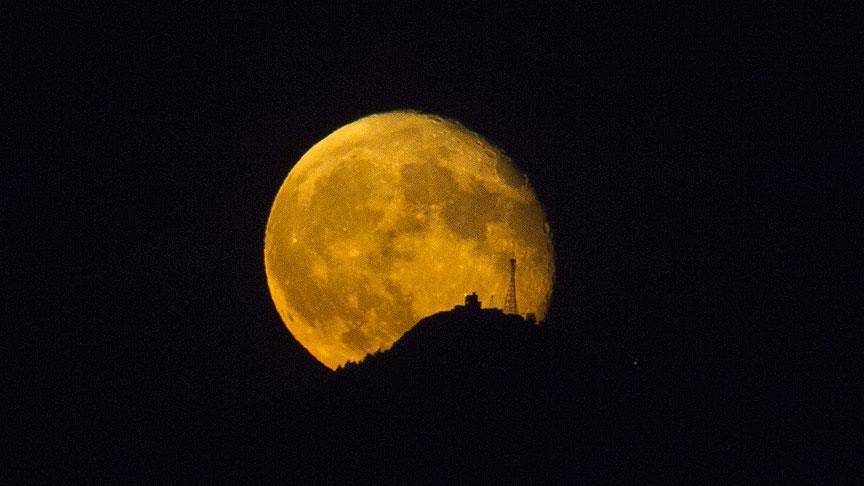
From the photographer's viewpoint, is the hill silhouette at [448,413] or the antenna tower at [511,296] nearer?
the hill silhouette at [448,413]

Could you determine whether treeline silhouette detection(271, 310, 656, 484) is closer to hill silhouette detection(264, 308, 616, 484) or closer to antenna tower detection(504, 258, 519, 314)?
hill silhouette detection(264, 308, 616, 484)

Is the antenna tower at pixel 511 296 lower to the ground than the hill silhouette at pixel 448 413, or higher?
higher

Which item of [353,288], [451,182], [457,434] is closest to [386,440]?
[457,434]

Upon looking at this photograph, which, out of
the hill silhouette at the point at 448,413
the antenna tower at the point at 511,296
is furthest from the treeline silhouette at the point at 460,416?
the antenna tower at the point at 511,296

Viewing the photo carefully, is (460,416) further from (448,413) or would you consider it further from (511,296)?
(511,296)

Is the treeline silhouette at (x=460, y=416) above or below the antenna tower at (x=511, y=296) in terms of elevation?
below

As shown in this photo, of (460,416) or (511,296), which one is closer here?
(460,416)

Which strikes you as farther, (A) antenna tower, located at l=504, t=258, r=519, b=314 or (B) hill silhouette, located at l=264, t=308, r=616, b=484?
(A) antenna tower, located at l=504, t=258, r=519, b=314

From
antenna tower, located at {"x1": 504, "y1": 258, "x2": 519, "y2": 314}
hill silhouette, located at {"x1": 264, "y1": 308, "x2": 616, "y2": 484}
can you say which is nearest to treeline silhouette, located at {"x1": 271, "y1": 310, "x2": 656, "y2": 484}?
hill silhouette, located at {"x1": 264, "y1": 308, "x2": 616, "y2": 484}

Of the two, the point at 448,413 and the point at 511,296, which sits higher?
the point at 511,296

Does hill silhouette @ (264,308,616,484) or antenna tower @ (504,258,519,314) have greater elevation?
antenna tower @ (504,258,519,314)

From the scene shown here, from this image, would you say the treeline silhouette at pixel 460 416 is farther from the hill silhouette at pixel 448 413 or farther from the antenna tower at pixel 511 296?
the antenna tower at pixel 511 296

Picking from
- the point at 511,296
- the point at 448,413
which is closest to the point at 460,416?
the point at 448,413
